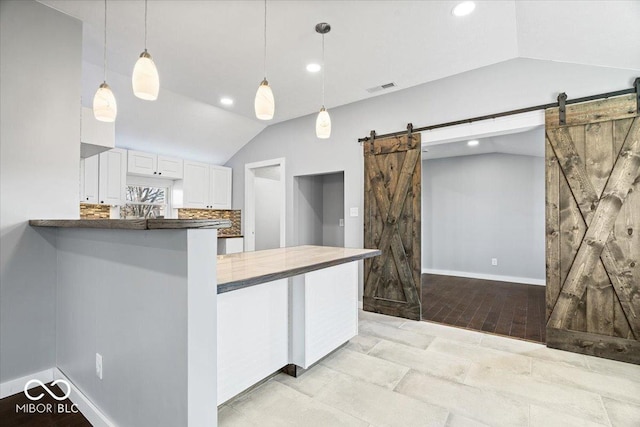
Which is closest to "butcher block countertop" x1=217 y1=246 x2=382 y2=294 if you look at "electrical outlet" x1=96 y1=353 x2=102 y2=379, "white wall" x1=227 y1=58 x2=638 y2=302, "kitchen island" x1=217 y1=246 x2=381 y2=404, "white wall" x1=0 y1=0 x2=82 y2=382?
"kitchen island" x1=217 y1=246 x2=381 y2=404

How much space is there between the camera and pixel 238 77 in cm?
348

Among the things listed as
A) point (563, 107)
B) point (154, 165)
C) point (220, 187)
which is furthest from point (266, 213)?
point (563, 107)

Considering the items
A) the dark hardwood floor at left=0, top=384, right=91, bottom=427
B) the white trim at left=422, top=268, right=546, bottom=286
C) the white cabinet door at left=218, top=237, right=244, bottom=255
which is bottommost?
the dark hardwood floor at left=0, top=384, right=91, bottom=427

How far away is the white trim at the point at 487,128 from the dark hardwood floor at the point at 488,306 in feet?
7.01

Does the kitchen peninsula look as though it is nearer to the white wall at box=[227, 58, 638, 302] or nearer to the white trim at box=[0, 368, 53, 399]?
the white trim at box=[0, 368, 53, 399]

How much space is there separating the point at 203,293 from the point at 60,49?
2543mm

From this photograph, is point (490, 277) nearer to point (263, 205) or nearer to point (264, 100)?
point (263, 205)

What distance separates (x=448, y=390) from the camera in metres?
2.14

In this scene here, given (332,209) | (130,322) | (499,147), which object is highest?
(499,147)

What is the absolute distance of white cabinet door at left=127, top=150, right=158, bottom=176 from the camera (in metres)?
4.61

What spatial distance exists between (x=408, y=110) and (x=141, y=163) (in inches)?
159

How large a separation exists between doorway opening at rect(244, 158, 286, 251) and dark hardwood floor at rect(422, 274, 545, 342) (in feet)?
8.55

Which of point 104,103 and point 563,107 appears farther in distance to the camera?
point 563,107

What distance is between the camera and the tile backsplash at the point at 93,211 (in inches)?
169
